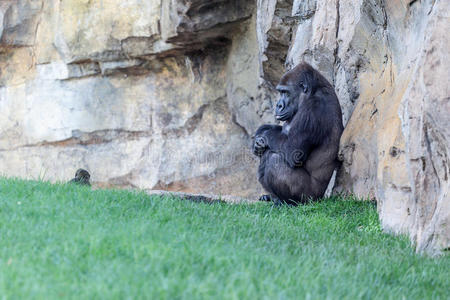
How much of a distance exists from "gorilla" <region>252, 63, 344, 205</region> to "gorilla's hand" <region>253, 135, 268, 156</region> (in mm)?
21

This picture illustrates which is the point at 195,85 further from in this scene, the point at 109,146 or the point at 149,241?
the point at 149,241

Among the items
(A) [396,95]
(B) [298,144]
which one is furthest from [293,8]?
(A) [396,95]

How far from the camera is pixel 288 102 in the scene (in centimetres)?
677

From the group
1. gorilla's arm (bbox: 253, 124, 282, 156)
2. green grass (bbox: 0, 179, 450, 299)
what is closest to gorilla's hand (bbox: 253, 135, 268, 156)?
gorilla's arm (bbox: 253, 124, 282, 156)

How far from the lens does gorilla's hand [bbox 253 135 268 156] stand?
6.64 meters

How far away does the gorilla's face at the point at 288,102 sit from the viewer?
670 centimetres

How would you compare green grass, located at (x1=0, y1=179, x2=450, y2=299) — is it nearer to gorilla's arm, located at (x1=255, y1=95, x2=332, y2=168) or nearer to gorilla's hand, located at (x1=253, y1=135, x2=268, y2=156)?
gorilla's arm, located at (x1=255, y1=95, x2=332, y2=168)

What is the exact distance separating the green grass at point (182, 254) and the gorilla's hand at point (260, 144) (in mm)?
1752

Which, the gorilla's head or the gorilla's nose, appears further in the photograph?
the gorilla's nose

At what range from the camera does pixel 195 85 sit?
36.3 ft

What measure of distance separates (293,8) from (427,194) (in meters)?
4.28

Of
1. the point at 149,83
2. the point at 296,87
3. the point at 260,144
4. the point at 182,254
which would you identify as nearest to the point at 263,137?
the point at 260,144

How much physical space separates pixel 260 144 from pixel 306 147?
0.57 meters

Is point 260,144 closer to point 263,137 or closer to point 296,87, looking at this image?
point 263,137
